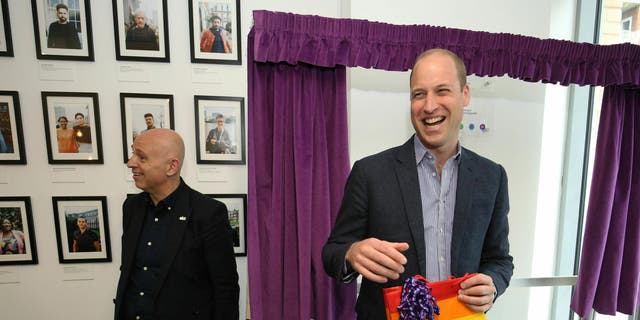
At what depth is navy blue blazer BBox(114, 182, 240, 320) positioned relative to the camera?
54.5 inches

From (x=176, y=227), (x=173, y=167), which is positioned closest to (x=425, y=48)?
(x=173, y=167)

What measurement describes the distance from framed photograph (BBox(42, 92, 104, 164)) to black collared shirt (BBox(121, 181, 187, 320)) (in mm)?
700

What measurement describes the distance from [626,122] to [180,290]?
9.12 ft

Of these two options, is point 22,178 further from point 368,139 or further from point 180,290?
point 368,139

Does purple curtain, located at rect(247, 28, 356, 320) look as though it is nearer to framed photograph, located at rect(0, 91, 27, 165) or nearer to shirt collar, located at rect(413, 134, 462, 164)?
shirt collar, located at rect(413, 134, 462, 164)

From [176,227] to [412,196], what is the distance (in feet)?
3.48

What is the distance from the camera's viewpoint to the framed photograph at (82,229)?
1.82 meters

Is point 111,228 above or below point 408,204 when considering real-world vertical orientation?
below

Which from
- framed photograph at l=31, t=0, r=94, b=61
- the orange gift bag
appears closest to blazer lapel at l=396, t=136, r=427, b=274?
the orange gift bag

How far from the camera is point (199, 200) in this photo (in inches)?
58.2

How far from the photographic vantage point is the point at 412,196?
103 cm

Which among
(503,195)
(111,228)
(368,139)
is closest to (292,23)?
(368,139)

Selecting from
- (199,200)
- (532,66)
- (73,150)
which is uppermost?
(532,66)

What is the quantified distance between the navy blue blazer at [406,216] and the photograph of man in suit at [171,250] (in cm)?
64
